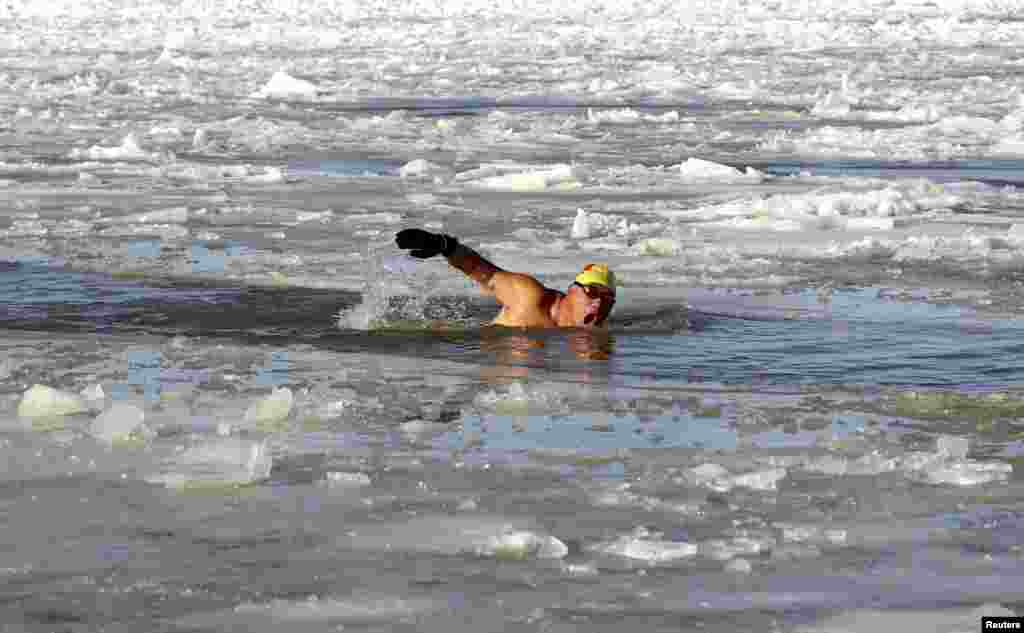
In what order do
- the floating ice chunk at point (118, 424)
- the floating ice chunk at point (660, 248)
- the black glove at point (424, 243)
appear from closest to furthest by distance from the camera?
1. the floating ice chunk at point (118, 424)
2. the black glove at point (424, 243)
3. the floating ice chunk at point (660, 248)

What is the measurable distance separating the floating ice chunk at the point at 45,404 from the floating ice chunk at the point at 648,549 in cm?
Answer: 244

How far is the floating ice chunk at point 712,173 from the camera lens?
15.9 metres

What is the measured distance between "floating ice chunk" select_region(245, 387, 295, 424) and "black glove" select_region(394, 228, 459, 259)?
2.46 m

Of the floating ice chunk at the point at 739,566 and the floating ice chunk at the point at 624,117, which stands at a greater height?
the floating ice chunk at the point at 624,117

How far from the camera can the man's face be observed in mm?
9078

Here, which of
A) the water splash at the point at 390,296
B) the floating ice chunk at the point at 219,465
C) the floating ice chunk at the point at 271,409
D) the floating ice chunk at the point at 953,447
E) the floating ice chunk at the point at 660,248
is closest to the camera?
the floating ice chunk at the point at 219,465

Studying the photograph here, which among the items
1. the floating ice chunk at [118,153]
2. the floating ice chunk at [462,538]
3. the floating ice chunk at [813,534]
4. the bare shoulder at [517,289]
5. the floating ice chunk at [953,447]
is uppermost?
the floating ice chunk at [118,153]

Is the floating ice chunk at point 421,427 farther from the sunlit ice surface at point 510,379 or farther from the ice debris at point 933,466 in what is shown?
the ice debris at point 933,466

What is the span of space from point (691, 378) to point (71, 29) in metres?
41.5

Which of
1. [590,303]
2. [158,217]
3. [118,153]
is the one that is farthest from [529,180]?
[590,303]

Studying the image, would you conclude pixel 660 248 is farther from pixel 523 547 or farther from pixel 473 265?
pixel 523 547

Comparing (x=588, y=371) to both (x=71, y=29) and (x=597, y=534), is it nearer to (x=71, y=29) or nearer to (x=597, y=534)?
(x=597, y=534)

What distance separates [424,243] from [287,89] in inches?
749

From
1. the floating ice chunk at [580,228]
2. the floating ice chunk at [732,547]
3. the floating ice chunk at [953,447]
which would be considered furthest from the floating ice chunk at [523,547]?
the floating ice chunk at [580,228]
